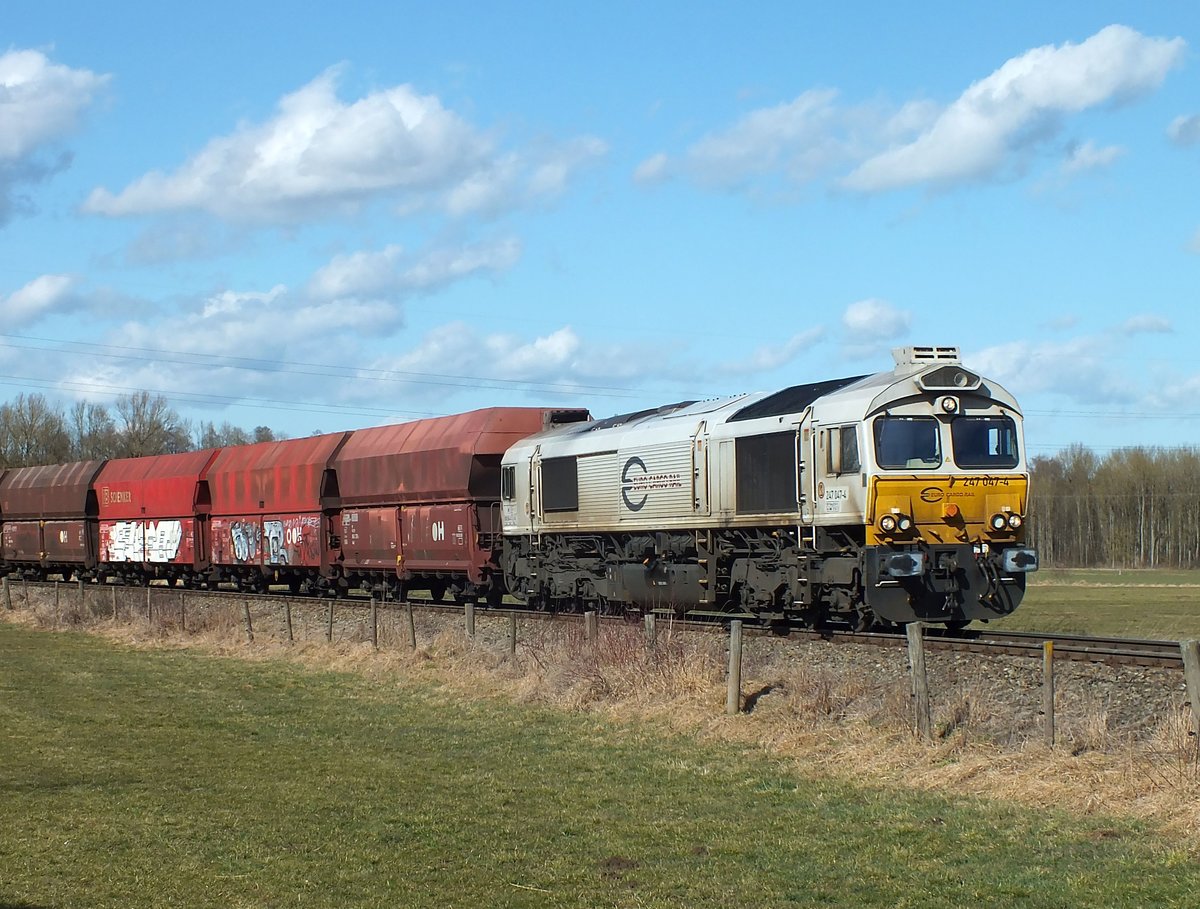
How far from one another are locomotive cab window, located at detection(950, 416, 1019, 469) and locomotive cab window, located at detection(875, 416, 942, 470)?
37 centimetres

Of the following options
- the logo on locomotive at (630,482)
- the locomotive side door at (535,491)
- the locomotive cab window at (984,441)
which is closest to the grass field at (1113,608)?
the locomotive cab window at (984,441)

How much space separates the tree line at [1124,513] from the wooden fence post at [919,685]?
10276cm

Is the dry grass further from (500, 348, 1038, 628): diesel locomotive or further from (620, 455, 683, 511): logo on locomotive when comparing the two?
(620, 455, 683, 511): logo on locomotive

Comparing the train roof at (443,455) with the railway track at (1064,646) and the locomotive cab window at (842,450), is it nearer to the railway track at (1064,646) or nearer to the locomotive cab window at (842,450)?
the locomotive cab window at (842,450)

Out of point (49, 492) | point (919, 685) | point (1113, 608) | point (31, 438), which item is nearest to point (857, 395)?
point (919, 685)

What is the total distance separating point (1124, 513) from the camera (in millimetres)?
120125

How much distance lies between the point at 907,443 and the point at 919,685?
660 cm

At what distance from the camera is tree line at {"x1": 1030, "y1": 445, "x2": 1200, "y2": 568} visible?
11556 centimetres

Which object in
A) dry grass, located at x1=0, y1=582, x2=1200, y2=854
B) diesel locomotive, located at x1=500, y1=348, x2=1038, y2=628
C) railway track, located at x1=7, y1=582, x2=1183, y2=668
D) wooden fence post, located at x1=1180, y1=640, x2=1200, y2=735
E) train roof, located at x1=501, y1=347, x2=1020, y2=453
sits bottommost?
dry grass, located at x1=0, y1=582, x2=1200, y2=854

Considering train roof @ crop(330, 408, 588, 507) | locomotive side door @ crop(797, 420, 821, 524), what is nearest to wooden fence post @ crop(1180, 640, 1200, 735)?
locomotive side door @ crop(797, 420, 821, 524)

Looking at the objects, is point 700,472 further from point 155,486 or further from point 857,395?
point 155,486

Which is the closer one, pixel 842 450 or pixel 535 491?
pixel 842 450

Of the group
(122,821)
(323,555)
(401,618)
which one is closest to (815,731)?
(122,821)

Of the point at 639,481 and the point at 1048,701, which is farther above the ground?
the point at 639,481
